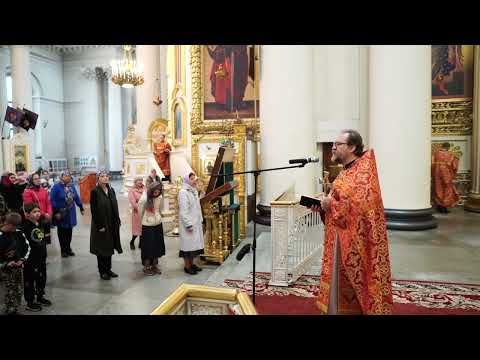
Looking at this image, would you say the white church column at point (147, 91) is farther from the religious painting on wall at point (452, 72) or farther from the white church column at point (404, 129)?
the religious painting on wall at point (452, 72)

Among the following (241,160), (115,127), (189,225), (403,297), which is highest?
(115,127)

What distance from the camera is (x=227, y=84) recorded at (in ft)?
40.5

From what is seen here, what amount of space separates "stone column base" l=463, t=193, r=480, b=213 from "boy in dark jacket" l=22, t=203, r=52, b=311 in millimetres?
10015

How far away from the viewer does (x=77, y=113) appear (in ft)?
90.2

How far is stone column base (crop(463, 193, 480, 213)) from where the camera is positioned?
395 inches

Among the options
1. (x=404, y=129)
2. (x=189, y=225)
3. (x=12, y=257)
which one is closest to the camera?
(x=12, y=257)

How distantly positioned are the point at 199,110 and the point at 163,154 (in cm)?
192

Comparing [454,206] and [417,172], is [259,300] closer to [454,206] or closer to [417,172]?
[417,172]

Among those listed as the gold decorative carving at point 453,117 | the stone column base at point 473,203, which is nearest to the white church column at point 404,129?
the stone column base at point 473,203

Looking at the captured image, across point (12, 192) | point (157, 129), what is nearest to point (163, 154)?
point (157, 129)

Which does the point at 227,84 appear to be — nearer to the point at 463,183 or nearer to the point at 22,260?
the point at 463,183

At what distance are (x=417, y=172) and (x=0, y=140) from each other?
13898 millimetres
